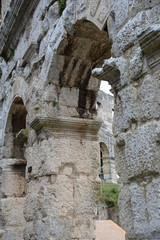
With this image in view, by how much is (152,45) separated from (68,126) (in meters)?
2.30

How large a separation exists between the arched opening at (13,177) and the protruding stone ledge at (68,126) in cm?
127

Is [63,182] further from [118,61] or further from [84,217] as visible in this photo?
[118,61]

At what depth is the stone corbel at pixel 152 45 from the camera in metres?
2.04

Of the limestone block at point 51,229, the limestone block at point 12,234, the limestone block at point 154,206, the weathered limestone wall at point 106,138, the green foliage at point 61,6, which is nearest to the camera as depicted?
the limestone block at point 154,206

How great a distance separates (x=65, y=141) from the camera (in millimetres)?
4172

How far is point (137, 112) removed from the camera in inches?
88.1

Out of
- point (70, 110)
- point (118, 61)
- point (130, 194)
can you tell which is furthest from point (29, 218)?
point (118, 61)

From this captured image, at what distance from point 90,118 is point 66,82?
2.05 ft

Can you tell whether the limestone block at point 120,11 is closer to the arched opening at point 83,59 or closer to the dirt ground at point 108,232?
the arched opening at point 83,59

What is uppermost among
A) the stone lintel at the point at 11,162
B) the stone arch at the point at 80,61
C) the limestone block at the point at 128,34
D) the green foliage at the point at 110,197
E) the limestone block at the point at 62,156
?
the stone arch at the point at 80,61

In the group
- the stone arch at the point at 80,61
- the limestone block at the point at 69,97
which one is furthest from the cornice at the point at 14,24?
the limestone block at the point at 69,97

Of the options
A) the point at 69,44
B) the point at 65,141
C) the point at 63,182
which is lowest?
the point at 63,182

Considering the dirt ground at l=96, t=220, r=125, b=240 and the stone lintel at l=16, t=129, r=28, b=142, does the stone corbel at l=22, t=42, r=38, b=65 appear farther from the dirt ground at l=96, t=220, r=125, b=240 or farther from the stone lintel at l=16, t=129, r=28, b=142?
the dirt ground at l=96, t=220, r=125, b=240

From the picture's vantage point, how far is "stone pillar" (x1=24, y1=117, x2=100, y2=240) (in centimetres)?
383
